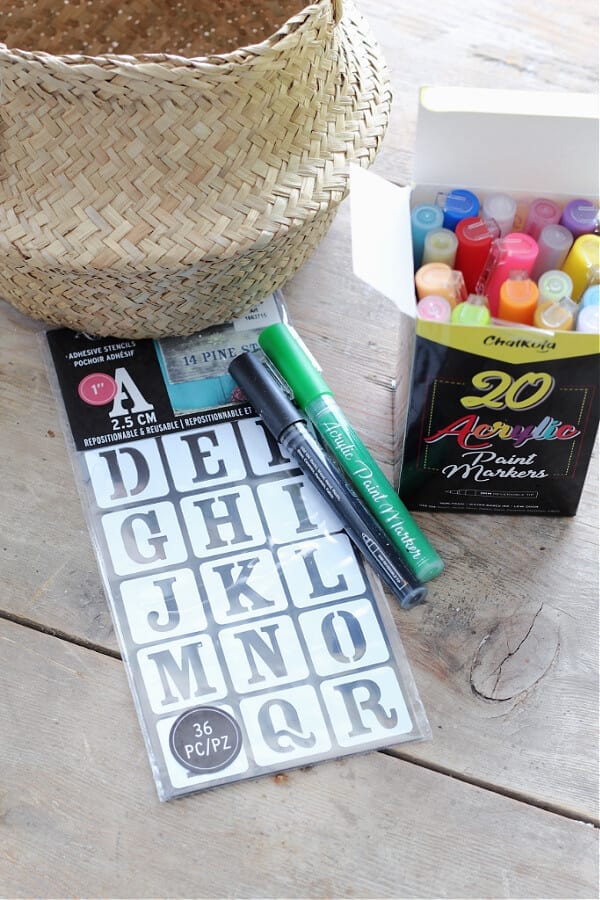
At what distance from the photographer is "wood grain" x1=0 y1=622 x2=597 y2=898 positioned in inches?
18.6

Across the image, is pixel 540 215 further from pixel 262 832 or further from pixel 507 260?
pixel 262 832

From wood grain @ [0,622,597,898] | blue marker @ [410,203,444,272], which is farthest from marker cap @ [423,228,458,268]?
wood grain @ [0,622,597,898]

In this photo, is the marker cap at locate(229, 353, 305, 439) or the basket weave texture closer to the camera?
the basket weave texture

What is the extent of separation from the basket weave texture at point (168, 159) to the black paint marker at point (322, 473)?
0.06 metres

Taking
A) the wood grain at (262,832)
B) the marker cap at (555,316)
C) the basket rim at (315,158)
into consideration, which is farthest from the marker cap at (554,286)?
the wood grain at (262,832)

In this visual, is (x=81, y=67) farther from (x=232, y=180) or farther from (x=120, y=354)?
(x=120, y=354)

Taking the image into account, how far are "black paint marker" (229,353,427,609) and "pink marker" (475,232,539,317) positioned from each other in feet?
0.42

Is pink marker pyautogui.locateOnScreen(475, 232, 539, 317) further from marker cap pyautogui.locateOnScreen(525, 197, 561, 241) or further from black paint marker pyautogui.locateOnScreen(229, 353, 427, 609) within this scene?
black paint marker pyautogui.locateOnScreen(229, 353, 427, 609)

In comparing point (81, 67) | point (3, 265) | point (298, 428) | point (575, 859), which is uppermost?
point (81, 67)

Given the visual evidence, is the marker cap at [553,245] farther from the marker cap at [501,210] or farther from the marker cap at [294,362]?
the marker cap at [294,362]

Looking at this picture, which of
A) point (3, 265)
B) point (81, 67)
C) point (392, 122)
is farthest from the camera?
point (392, 122)

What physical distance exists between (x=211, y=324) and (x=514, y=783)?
31 centimetres

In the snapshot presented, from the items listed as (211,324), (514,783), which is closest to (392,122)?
(211,324)

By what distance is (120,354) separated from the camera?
1.99 feet
